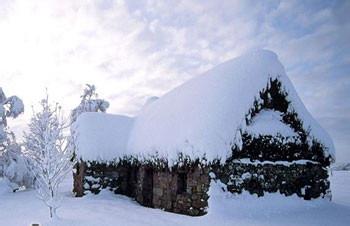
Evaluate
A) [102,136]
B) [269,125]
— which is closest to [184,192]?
[269,125]

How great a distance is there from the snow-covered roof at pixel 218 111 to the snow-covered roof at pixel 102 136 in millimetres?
2873

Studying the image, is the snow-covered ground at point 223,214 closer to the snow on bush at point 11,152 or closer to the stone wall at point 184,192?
the stone wall at point 184,192

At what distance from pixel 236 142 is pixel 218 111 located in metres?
1.26

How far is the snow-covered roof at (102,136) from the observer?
55.9ft

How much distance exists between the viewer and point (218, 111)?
1141 centimetres

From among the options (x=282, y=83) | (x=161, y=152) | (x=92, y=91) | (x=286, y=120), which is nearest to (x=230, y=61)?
(x=282, y=83)

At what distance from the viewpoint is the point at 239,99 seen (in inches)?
456

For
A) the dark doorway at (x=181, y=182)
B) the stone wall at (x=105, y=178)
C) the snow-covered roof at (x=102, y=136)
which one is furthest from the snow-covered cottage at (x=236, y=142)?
the snow-covered roof at (x=102, y=136)

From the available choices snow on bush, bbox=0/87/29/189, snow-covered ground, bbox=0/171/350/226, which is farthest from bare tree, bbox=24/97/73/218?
snow on bush, bbox=0/87/29/189

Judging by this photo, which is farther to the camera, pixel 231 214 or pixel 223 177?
pixel 223 177

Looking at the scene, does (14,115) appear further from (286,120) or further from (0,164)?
(286,120)

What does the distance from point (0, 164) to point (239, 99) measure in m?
16.5

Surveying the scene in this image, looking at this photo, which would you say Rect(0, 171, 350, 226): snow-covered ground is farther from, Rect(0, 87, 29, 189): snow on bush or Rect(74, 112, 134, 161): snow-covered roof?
Rect(0, 87, 29, 189): snow on bush

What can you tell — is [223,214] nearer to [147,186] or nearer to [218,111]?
[218,111]
